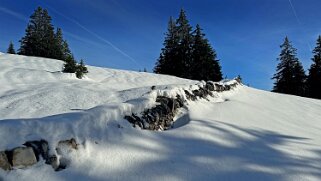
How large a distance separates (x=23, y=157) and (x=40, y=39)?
4559cm

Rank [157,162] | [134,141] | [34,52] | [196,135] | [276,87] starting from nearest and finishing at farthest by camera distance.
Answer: [157,162] < [134,141] < [196,135] < [276,87] < [34,52]

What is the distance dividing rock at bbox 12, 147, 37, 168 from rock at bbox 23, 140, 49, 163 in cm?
6

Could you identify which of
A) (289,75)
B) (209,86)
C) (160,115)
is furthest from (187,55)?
(160,115)

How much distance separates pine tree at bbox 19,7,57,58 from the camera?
44.0 m

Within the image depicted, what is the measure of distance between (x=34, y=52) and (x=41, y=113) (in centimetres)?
3854

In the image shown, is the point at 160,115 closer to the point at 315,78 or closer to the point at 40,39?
the point at 315,78

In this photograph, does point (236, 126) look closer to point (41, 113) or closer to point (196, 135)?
point (196, 135)

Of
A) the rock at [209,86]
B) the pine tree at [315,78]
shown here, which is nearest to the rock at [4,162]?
the rock at [209,86]

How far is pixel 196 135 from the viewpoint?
5.15 meters

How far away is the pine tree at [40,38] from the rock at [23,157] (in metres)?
43.5

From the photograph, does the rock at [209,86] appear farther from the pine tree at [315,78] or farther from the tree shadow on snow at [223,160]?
the pine tree at [315,78]

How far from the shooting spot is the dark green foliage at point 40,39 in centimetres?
4403

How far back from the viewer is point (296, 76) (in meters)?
37.5

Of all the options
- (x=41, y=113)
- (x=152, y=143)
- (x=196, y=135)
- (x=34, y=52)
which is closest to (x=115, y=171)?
(x=152, y=143)
